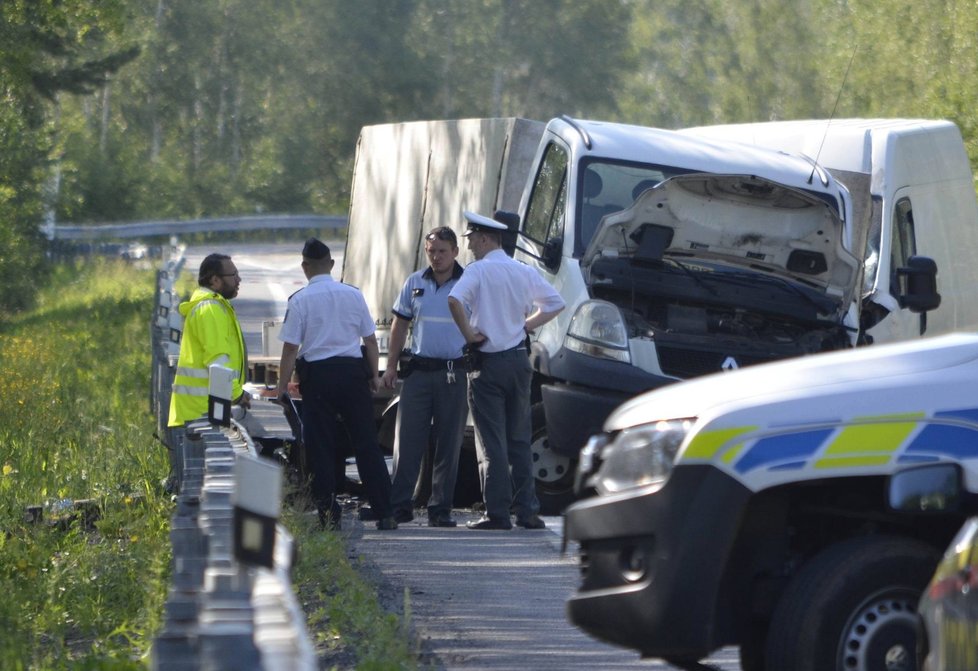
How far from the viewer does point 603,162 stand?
11.7 meters

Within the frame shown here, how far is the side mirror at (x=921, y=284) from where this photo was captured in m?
11.8

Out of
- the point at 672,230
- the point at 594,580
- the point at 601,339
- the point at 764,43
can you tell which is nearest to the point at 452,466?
the point at 601,339

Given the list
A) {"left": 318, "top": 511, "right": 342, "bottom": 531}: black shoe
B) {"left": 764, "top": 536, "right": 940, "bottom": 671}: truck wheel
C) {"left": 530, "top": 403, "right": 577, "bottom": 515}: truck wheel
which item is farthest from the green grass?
{"left": 530, "top": 403, "right": 577, "bottom": 515}: truck wheel

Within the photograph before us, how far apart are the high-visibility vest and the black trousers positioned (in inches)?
18.0

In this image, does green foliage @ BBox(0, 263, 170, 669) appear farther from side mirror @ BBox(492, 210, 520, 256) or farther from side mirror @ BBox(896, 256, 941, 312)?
side mirror @ BBox(896, 256, 941, 312)

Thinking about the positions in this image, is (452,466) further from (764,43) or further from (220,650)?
(764,43)

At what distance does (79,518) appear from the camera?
10539 mm

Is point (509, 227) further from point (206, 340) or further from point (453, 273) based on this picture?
point (206, 340)

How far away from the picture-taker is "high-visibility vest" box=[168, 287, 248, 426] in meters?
9.91

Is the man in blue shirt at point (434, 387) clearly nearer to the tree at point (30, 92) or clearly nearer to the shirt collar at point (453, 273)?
the shirt collar at point (453, 273)

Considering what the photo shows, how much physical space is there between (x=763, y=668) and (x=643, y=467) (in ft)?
2.46

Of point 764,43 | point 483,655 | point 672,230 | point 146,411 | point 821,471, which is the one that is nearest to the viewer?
point 821,471

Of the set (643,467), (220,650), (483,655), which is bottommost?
(483,655)

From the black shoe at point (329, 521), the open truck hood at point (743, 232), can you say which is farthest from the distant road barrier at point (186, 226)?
the black shoe at point (329, 521)
